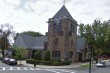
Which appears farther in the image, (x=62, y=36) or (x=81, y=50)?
(x=81, y=50)

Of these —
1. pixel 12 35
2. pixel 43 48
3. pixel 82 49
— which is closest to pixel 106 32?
pixel 82 49

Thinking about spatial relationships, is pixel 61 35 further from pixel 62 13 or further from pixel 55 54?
pixel 62 13

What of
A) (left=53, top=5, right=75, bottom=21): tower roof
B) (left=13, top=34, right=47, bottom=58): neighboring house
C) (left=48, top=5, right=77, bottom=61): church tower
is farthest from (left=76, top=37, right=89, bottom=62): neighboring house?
(left=53, top=5, right=75, bottom=21): tower roof

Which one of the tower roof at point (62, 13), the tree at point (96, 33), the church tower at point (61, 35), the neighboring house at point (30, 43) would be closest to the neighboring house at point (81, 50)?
the tree at point (96, 33)

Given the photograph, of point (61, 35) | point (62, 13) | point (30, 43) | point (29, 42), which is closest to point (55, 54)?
point (61, 35)

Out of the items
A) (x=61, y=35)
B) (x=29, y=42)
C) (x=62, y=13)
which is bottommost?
(x=29, y=42)

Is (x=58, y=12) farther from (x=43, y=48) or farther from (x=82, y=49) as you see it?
(x=82, y=49)

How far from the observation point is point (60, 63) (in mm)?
47344

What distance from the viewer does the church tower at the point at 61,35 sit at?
52.9 meters

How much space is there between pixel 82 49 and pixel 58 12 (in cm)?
1451

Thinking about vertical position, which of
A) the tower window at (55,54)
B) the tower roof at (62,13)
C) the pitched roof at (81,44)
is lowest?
the tower window at (55,54)

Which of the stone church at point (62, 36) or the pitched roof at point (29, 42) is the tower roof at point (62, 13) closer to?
the stone church at point (62, 36)

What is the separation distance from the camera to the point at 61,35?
175ft

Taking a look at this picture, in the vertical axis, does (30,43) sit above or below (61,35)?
below
